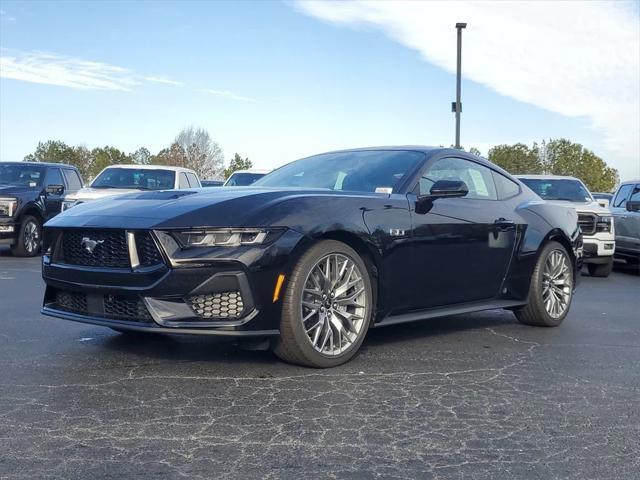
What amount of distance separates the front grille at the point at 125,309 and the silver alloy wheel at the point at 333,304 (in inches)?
36.3

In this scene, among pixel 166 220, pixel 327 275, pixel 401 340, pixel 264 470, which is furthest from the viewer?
pixel 401 340

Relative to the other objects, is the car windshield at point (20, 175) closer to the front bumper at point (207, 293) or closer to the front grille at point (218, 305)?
the front bumper at point (207, 293)

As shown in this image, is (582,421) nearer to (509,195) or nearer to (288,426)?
(288,426)

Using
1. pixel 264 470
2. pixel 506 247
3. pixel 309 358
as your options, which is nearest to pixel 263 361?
pixel 309 358

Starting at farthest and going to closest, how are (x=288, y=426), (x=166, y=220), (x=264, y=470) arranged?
(x=166, y=220) < (x=288, y=426) < (x=264, y=470)

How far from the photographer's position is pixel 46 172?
1536 centimetres

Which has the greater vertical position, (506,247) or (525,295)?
(506,247)

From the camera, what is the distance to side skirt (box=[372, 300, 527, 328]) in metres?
5.34

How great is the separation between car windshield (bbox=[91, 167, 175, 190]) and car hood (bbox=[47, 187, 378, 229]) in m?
9.73

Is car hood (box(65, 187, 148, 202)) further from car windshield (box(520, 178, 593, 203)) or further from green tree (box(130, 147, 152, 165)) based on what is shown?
green tree (box(130, 147, 152, 165))

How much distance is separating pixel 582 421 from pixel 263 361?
200cm

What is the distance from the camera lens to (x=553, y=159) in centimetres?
5594

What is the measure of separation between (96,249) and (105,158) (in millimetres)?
67404

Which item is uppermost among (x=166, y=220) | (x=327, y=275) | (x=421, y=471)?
(x=166, y=220)
